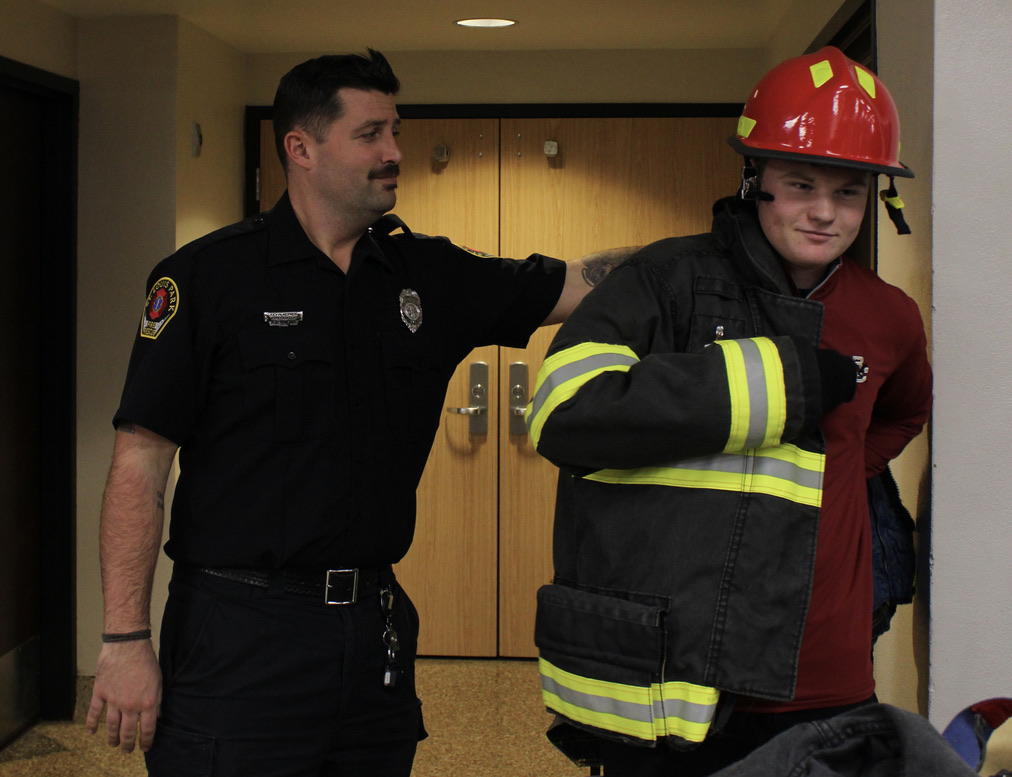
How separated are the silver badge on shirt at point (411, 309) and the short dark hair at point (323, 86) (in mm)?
295

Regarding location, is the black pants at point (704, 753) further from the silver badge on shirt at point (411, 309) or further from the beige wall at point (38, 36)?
the beige wall at point (38, 36)

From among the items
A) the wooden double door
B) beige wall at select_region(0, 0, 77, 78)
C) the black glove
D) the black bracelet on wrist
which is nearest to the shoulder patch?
the black bracelet on wrist

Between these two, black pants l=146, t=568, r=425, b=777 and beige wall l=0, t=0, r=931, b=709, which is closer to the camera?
black pants l=146, t=568, r=425, b=777

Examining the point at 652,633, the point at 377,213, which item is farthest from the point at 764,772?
the point at 377,213

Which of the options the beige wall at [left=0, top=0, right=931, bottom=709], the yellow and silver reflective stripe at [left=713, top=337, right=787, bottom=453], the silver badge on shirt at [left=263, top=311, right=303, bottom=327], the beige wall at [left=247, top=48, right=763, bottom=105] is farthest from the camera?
the beige wall at [left=247, top=48, right=763, bottom=105]

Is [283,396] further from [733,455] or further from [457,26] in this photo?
[457,26]

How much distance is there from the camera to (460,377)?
13.2 ft

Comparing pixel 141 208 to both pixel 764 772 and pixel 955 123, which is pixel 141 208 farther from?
pixel 764 772

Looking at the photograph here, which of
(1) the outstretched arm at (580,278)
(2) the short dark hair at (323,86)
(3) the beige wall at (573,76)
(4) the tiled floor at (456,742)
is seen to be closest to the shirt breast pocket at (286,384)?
(2) the short dark hair at (323,86)

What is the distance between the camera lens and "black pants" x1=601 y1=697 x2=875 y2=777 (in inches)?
49.0

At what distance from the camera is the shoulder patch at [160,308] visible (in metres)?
1.61

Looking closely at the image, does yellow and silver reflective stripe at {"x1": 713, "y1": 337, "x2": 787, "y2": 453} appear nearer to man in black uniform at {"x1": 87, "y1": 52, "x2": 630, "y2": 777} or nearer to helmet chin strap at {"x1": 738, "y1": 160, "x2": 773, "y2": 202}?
helmet chin strap at {"x1": 738, "y1": 160, "x2": 773, "y2": 202}

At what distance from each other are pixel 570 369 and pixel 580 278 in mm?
761

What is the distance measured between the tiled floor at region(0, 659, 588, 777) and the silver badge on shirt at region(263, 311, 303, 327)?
5.98 feet
